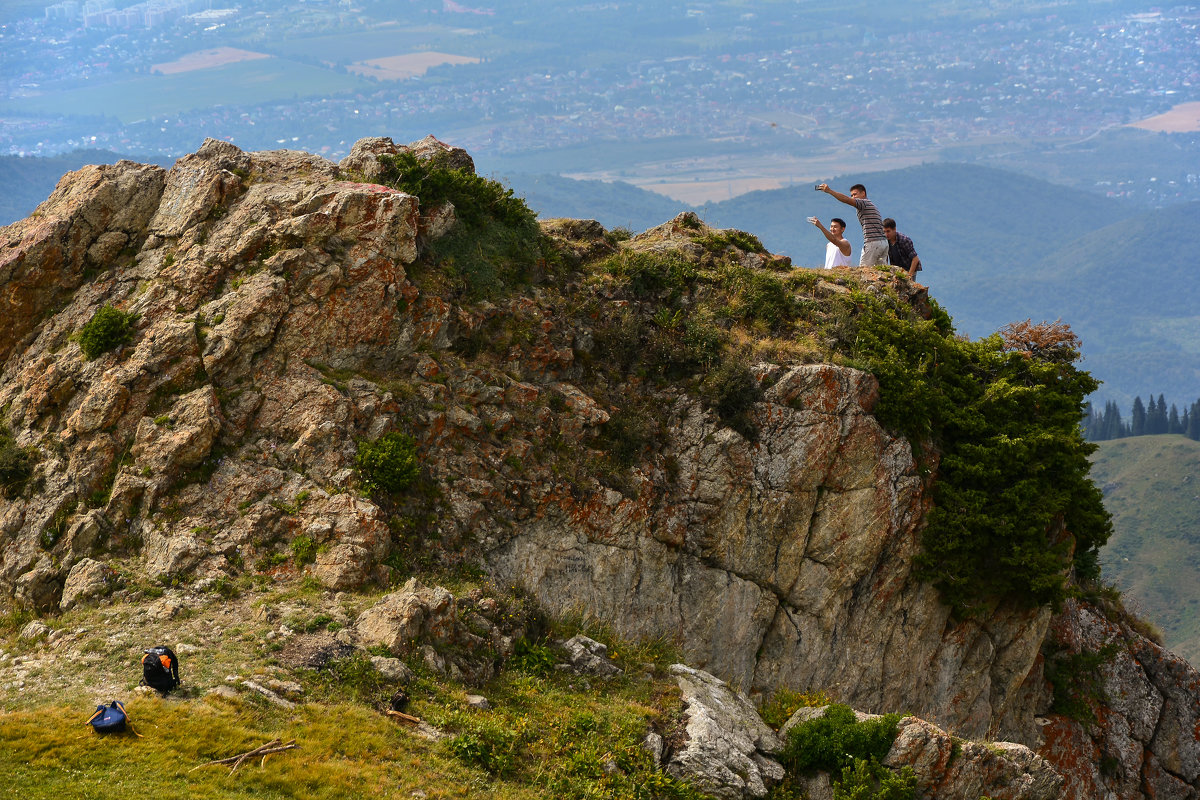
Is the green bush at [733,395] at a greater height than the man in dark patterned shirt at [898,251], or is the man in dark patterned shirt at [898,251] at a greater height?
the man in dark patterned shirt at [898,251]

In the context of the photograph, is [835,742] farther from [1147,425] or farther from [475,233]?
[1147,425]

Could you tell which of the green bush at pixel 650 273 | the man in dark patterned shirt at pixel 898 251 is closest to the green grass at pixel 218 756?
the green bush at pixel 650 273

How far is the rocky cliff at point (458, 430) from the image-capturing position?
17625mm

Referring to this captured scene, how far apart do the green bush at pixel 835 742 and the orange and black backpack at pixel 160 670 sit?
10196 mm

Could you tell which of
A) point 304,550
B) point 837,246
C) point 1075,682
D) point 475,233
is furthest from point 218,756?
point 1075,682

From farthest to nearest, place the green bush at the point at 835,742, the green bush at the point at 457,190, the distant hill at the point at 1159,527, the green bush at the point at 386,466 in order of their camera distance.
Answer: the distant hill at the point at 1159,527 < the green bush at the point at 457,190 < the green bush at the point at 386,466 < the green bush at the point at 835,742

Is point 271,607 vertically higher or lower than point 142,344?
lower

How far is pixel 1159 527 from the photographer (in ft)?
437

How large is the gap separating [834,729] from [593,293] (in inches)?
493

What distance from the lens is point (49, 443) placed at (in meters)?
18.6

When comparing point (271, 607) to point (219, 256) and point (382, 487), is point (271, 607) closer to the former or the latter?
point (382, 487)

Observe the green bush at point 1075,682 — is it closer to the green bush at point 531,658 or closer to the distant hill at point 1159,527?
the green bush at point 531,658

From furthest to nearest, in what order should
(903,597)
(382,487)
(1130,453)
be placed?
(1130,453), (903,597), (382,487)

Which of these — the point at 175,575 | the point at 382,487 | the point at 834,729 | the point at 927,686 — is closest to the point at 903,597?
the point at 927,686
